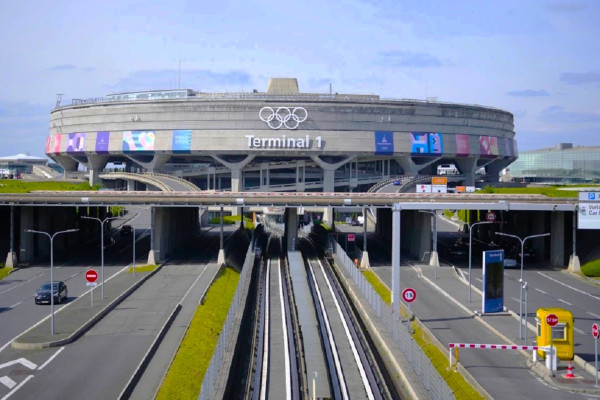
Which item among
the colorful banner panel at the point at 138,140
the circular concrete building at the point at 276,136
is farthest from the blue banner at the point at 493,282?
the colorful banner panel at the point at 138,140

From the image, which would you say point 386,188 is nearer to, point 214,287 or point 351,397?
point 214,287

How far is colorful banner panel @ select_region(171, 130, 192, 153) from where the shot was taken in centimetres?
12912

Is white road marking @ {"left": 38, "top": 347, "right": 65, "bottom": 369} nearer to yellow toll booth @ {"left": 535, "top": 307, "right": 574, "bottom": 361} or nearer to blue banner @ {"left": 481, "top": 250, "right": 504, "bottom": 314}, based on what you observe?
yellow toll booth @ {"left": 535, "top": 307, "right": 574, "bottom": 361}

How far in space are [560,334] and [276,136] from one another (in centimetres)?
9773

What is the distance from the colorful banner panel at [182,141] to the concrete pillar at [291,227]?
52724 mm

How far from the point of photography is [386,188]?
12150 centimetres

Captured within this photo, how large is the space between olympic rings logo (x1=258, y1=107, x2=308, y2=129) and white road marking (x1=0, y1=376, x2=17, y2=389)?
9937 centimetres

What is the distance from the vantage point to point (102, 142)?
13488 centimetres

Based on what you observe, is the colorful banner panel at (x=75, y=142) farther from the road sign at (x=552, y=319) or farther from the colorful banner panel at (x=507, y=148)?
the road sign at (x=552, y=319)

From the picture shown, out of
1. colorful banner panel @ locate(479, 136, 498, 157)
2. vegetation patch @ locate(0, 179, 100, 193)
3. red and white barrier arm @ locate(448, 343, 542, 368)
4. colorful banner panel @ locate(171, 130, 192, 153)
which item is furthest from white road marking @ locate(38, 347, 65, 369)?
colorful banner panel @ locate(479, 136, 498, 157)

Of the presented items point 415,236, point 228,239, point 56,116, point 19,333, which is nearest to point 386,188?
point 228,239

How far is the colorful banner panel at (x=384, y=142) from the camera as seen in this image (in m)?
130

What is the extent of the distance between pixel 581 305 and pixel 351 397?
24.7 m

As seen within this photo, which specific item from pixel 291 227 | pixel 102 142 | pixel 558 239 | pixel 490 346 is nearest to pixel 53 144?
pixel 102 142
